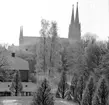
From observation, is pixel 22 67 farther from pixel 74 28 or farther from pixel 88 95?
pixel 74 28

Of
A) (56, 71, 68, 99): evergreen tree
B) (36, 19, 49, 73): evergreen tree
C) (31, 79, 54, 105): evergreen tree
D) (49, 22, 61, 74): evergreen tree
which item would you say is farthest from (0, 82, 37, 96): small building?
(31, 79, 54, 105): evergreen tree

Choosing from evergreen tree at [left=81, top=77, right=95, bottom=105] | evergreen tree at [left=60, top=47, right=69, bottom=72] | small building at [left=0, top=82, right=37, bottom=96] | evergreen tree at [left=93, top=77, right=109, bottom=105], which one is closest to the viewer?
evergreen tree at [left=93, top=77, right=109, bottom=105]

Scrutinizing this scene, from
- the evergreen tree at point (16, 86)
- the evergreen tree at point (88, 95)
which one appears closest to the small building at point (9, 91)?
the evergreen tree at point (16, 86)

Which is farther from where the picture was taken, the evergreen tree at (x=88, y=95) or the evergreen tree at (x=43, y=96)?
the evergreen tree at (x=88, y=95)

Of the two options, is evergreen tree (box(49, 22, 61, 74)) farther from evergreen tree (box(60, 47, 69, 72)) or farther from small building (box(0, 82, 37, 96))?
evergreen tree (box(60, 47, 69, 72))

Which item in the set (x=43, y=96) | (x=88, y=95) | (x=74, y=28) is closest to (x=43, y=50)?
(x=88, y=95)

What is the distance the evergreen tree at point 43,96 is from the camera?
12082 millimetres

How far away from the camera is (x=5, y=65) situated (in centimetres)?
2556

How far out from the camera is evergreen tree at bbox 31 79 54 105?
476 inches

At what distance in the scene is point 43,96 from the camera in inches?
481

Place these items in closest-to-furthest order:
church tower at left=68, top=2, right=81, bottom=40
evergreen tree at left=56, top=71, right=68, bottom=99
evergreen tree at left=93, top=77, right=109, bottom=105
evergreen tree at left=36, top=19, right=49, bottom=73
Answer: evergreen tree at left=93, top=77, right=109, bottom=105 < evergreen tree at left=56, top=71, right=68, bottom=99 < evergreen tree at left=36, top=19, right=49, bottom=73 < church tower at left=68, top=2, right=81, bottom=40

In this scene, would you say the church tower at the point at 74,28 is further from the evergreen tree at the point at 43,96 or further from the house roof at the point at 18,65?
the evergreen tree at the point at 43,96

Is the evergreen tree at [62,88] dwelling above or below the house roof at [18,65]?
below

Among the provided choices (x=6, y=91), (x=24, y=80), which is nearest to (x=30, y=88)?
(x=6, y=91)
